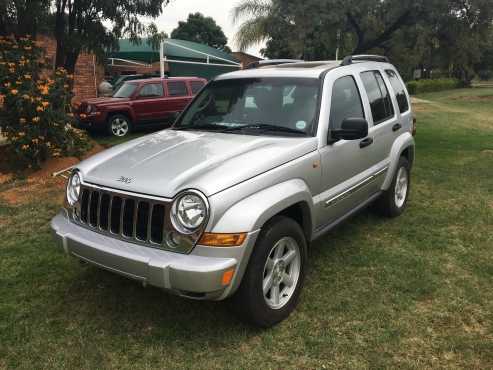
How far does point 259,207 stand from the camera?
9.53ft

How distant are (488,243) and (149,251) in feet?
12.0

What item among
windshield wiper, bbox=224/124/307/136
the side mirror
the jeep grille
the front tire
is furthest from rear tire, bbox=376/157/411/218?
the jeep grille

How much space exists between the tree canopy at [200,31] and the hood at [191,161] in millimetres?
63096

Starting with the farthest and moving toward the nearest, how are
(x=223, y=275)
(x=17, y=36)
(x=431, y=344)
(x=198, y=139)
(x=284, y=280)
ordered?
1. (x=17, y=36)
2. (x=198, y=139)
3. (x=284, y=280)
4. (x=431, y=344)
5. (x=223, y=275)

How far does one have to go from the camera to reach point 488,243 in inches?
187

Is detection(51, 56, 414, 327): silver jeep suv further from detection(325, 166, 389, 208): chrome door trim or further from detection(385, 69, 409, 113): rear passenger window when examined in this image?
detection(385, 69, 409, 113): rear passenger window

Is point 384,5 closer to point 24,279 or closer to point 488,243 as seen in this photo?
point 488,243

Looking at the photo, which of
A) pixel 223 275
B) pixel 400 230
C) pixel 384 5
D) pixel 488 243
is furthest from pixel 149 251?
pixel 384 5

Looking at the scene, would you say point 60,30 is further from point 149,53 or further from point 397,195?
point 149,53

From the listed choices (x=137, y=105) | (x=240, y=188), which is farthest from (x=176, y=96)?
(x=240, y=188)

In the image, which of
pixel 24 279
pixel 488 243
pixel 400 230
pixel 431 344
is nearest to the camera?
pixel 431 344

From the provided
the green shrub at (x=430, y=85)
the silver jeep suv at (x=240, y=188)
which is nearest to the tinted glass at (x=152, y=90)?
the silver jeep suv at (x=240, y=188)

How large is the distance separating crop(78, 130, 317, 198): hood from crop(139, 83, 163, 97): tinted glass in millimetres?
9287

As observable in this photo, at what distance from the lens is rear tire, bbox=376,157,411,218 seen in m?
5.22
